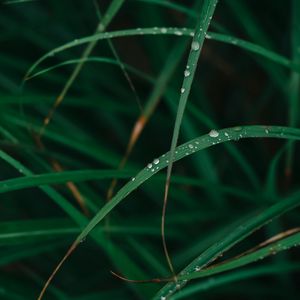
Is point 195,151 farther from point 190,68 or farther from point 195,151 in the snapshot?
point 190,68

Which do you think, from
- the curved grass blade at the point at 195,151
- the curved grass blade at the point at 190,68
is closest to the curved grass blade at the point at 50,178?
the curved grass blade at the point at 195,151

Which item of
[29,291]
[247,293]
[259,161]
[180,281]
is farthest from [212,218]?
[180,281]

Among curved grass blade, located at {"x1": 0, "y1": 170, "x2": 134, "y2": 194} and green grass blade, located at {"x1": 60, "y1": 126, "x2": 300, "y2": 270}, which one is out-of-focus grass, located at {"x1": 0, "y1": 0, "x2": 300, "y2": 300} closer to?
curved grass blade, located at {"x1": 0, "y1": 170, "x2": 134, "y2": 194}

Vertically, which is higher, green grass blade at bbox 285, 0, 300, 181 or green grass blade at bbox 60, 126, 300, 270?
green grass blade at bbox 285, 0, 300, 181

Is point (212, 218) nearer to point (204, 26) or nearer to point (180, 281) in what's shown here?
point (180, 281)

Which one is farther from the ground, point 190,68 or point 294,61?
point 294,61

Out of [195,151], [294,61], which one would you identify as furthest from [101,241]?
[294,61]

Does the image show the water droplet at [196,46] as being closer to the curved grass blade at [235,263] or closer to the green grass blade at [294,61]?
the curved grass blade at [235,263]

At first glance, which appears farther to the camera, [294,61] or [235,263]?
[294,61]

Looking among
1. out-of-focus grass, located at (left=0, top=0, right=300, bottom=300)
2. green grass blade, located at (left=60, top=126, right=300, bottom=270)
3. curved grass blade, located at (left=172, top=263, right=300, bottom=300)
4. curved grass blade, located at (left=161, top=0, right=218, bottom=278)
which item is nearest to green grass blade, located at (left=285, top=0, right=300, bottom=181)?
out-of-focus grass, located at (left=0, top=0, right=300, bottom=300)

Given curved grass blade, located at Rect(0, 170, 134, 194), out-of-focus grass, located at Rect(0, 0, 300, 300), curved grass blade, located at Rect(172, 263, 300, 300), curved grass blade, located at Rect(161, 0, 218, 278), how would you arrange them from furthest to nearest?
out-of-focus grass, located at Rect(0, 0, 300, 300)
curved grass blade, located at Rect(172, 263, 300, 300)
curved grass blade, located at Rect(0, 170, 134, 194)
curved grass blade, located at Rect(161, 0, 218, 278)

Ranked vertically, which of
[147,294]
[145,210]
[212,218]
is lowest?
[147,294]
